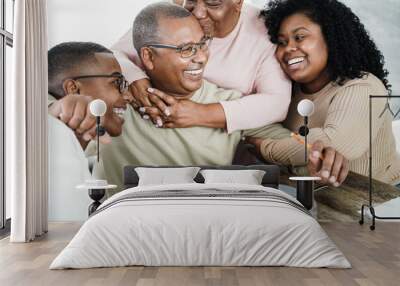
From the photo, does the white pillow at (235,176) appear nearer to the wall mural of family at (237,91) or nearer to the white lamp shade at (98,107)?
the wall mural of family at (237,91)

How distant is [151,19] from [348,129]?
289 centimetres

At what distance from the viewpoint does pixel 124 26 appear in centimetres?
820

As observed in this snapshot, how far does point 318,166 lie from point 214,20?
2.29 metres

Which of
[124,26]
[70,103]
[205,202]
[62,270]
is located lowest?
[62,270]

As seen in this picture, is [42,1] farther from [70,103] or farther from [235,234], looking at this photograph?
[235,234]

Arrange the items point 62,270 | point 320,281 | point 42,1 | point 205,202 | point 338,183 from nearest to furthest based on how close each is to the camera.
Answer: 1. point 320,281
2. point 62,270
3. point 205,202
4. point 42,1
5. point 338,183

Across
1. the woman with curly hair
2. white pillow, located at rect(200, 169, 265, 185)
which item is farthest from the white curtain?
the woman with curly hair

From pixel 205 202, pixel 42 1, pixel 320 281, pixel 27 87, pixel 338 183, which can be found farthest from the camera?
pixel 338 183

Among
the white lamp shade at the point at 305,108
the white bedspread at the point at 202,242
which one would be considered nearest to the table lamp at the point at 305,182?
the white lamp shade at the point at 305,108

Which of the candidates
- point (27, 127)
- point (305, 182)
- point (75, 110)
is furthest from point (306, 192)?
point (27, 127)

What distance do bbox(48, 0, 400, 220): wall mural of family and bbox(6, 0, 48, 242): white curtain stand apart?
1.18 meters

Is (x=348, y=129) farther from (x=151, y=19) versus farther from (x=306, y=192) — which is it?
(x=151, y=19)

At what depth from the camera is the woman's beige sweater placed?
7.97m

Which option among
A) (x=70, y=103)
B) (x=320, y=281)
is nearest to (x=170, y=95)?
(x=70, y=103)
